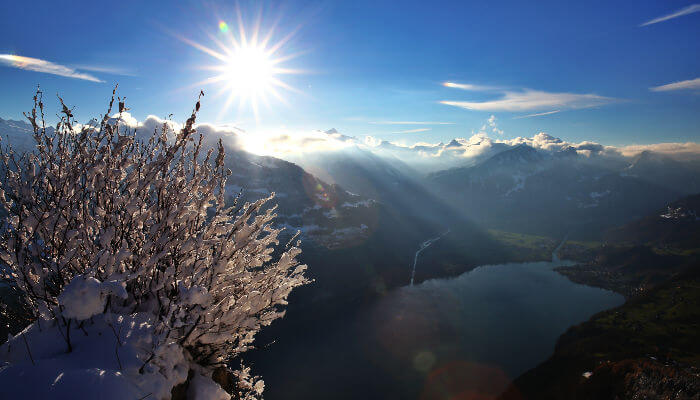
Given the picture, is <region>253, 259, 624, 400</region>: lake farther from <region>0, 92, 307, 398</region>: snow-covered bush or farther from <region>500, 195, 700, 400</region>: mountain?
<region>0, 92, 307, 398</region>: snow-covered bush

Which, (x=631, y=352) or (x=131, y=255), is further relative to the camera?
(x=631, y=352)

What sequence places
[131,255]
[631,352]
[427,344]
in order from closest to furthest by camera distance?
[131,255]
[631,352]
[427,344]

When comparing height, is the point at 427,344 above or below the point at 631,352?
below

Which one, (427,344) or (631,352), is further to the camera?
(427,344)

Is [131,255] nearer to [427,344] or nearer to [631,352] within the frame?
[427,344]

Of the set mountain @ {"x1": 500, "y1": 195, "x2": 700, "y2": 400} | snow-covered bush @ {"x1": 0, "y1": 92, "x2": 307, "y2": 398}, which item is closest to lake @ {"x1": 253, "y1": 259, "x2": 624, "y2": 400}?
mountain @ {"x1": 500, "y1": 195, "x2": 700, "y2": 400}

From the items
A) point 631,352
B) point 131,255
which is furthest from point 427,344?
point 131,255

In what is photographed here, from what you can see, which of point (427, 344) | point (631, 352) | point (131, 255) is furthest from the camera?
point (427, 344)

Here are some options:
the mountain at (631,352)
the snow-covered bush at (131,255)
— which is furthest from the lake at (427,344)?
the snow-covered bush at (131,255)

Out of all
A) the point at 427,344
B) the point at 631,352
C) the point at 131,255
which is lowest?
the point at 427,344
